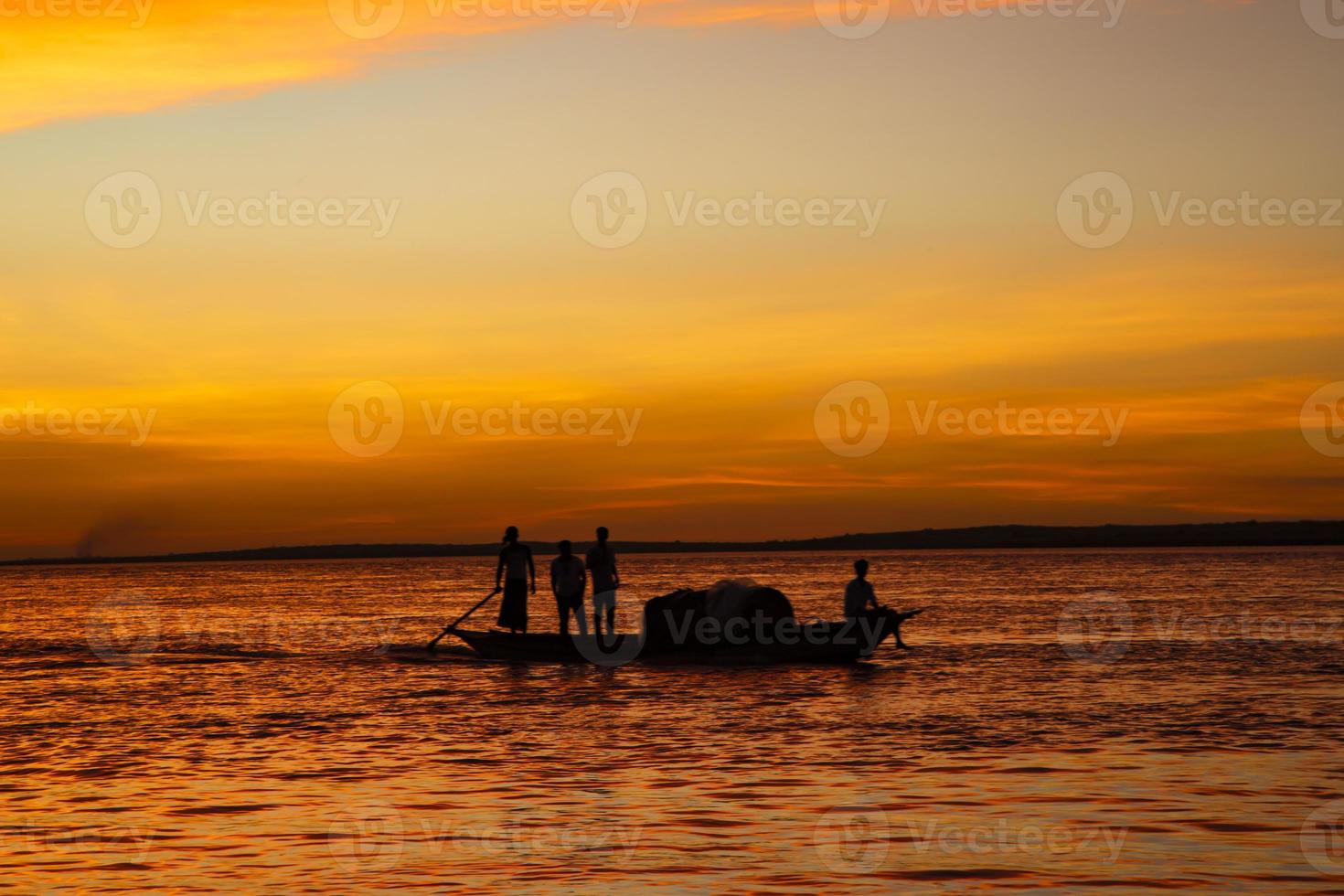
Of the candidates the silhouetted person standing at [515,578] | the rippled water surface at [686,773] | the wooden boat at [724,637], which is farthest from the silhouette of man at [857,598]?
the silhouetted person standing at [515,578]

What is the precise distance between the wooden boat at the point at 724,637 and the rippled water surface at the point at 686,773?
52 cm

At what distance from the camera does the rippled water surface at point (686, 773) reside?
498 inches

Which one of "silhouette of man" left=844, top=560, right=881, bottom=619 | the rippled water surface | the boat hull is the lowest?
the rippled water surface

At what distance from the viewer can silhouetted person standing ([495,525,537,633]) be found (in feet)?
101

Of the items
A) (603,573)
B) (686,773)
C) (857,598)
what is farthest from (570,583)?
(686,773)

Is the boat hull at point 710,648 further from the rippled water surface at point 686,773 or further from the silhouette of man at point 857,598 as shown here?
the rippled water surface at point 686,773

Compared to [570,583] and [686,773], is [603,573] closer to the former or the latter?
[570,583]

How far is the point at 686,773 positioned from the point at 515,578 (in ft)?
47.8

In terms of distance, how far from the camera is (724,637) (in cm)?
3170

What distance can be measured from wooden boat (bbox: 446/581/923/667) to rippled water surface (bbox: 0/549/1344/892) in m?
0.52

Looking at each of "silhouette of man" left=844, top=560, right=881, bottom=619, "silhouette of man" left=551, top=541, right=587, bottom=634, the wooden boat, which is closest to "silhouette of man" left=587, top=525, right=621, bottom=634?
"silhouette of man" left=551, top=541, right=587, bottom=634

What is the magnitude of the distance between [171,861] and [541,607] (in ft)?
191

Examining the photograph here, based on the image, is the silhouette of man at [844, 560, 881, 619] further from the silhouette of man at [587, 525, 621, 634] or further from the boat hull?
the silhouette of man at [587, 525, 621, 634]

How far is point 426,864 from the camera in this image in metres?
12.9
